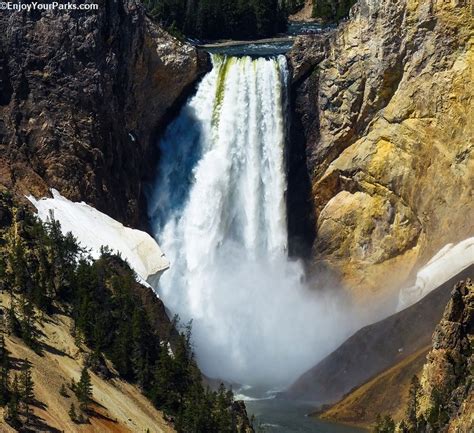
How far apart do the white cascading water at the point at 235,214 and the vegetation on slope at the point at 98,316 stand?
18013mm

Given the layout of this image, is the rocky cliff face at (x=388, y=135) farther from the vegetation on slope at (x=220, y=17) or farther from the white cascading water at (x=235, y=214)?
the vegetation on slope at (x=220, y=17)

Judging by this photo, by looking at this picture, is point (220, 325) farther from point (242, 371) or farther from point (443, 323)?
point (443, 323)

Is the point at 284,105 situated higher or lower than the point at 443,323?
higher

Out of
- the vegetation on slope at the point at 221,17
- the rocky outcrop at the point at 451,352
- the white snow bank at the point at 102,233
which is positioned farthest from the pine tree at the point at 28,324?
the vegetation on slope at the point at 221,17

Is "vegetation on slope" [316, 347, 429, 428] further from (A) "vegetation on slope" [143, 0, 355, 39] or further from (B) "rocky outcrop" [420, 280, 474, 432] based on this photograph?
(A) "vegetation on slope" [143, 0, 355, 39]

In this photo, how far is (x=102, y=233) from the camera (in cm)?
6450

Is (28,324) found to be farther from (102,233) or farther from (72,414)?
(102,233)

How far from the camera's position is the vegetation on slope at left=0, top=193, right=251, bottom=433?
50.3 meters

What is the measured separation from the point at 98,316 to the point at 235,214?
26.5 metres

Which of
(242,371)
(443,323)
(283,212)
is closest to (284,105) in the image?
(283,212)

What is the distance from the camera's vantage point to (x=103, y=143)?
229ft

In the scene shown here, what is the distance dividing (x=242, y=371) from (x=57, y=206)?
15.8m

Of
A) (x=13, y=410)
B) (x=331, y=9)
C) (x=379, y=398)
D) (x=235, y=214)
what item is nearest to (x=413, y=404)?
(x=379, y=398)

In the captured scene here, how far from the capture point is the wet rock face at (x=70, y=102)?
6694 cm
